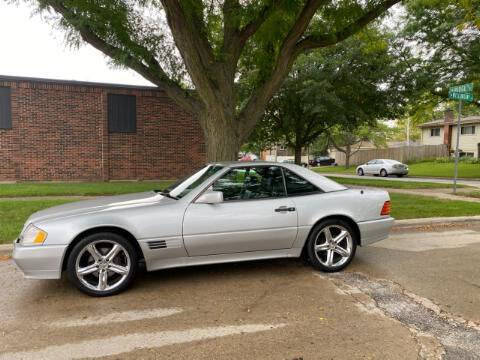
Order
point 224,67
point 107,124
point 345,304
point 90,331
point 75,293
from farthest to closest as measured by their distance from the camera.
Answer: point 107,124 → point 224,67 → point 75,293 → point 345,304 → point 90,331

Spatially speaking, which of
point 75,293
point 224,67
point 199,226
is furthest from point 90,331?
point 224,67

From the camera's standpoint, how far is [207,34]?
872 cm

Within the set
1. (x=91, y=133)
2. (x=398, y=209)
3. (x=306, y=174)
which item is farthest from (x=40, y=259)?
(x=91, y=133)

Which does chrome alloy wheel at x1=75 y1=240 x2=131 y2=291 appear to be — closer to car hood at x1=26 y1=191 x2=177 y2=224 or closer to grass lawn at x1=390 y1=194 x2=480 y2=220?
car hood at x1=26 y1=191 x2=177 y2=224

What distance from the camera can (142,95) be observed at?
1502cm

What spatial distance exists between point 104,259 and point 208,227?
1.14 meters

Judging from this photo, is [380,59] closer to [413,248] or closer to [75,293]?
[413,248]

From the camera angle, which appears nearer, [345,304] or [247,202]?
[345,304]

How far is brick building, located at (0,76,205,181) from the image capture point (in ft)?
44.4

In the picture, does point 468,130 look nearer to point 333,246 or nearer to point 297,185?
point 333,246

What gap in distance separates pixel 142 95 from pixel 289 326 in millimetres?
13564

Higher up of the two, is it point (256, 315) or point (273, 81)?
point (273, 81)

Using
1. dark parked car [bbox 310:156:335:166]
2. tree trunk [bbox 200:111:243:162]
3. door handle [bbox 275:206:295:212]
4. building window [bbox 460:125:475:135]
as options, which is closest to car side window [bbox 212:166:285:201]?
door handle [bbox 275:206:295:212]

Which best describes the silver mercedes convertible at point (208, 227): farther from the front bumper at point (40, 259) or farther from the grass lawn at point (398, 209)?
the grass lawn at point (398, 209)
